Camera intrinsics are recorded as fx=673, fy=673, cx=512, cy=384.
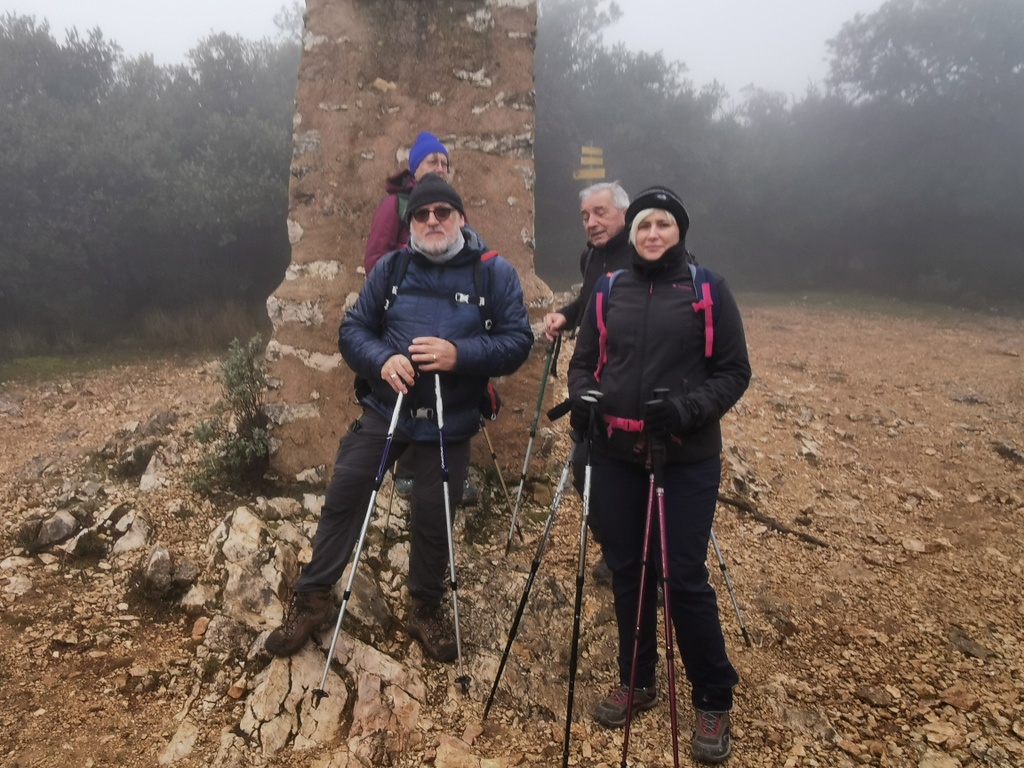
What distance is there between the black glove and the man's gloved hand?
282 millimetres

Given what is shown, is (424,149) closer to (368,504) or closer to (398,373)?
(398,373)

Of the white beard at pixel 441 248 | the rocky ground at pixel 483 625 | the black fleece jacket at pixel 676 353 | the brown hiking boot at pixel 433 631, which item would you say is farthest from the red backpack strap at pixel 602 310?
the rocky ground at pixel 483 625

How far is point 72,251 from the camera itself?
11984mm

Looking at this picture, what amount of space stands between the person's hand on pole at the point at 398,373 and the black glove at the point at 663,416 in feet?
3.85

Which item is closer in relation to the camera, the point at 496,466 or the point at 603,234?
the point at 603,234

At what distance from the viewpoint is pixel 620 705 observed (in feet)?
10.7

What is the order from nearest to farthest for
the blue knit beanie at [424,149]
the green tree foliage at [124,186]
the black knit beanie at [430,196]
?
1. the black knit beanie at [430,196]
2. the blue knit beanie at [424,149]
3. the green tree foliage at [124,186]

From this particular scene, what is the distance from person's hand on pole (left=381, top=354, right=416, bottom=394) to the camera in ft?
10.7

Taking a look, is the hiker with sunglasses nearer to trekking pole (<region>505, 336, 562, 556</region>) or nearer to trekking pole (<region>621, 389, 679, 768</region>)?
trekking pole (<region>505, 336, 562, 556</region>)

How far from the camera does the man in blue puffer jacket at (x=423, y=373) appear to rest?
11.2 ft

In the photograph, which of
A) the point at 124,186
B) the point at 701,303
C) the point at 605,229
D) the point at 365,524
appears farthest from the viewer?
the point at 124,186

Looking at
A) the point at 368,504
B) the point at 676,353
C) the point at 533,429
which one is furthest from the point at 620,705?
the point at 533,429

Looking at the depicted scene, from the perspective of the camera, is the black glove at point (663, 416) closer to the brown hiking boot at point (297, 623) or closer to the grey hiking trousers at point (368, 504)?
the grey hiking trousers at point (368, 504)

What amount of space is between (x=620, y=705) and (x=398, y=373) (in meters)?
1.94
